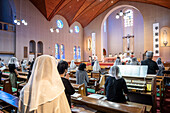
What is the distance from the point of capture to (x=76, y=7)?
52.0 ft

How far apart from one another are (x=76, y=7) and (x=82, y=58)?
7946 mm

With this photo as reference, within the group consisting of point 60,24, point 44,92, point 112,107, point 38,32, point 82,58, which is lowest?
point 112,107

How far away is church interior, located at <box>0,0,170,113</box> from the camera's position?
4.85ft

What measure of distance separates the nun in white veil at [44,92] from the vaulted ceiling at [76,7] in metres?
13.0

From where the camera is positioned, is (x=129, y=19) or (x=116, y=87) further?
(x=129, y=19)

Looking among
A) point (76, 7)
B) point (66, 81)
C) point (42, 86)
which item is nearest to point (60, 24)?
point (76, 7)

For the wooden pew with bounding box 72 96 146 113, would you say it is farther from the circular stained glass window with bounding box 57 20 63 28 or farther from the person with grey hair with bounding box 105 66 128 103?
the circular stained glass window with bounding box 57 20 63 28

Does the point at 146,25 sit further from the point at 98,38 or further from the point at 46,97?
the point at 46,97

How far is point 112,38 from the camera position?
21.2 m

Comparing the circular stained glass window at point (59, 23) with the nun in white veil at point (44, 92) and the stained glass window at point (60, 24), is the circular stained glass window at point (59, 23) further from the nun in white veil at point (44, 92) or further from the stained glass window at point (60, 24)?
the nun in white veil at point (44, 92)

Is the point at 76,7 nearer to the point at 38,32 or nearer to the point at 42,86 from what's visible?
the point at 38,32

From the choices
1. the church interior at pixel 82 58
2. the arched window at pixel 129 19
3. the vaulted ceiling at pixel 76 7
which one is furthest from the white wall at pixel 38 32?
the arched window at pixel 129 19

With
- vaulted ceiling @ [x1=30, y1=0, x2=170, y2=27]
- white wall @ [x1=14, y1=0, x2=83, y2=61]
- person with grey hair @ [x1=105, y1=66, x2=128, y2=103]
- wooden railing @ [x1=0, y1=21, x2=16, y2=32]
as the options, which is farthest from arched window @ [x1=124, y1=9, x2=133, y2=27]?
person with grey hair @ [x1=105, y1=66, x2=128, y2=103]

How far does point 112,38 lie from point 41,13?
11761 mm
